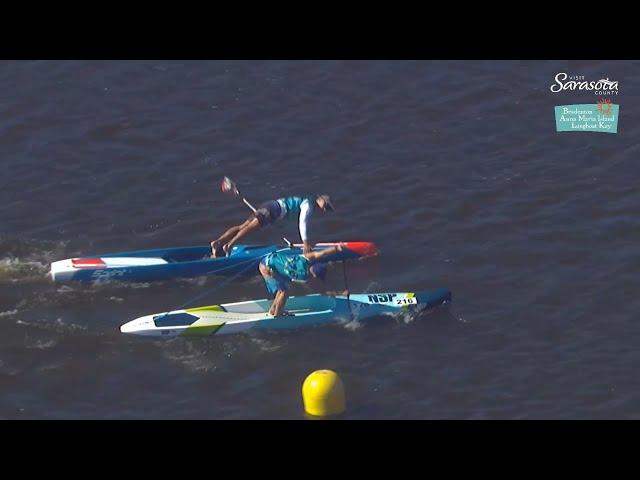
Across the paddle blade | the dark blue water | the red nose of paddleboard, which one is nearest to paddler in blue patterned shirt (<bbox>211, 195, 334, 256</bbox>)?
the paddle blade

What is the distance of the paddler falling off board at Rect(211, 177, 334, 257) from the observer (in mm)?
31891

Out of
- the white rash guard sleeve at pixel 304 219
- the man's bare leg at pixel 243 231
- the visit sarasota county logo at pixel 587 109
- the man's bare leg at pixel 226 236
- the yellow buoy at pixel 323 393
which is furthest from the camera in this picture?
the visit sarasota county logo at pixel 587 109

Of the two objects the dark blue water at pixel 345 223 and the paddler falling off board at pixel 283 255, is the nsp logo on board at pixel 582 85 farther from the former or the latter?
the paddler falling off board at pixel 283 255

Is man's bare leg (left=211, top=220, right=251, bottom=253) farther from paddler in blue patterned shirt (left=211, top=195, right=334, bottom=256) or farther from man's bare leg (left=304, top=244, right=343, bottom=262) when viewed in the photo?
man's bare leg (left=304, top=244, right=343, bottom=262)

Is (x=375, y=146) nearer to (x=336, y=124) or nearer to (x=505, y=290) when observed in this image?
(x=336, y=124)

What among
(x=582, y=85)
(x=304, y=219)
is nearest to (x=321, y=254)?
(x=304, y=219)

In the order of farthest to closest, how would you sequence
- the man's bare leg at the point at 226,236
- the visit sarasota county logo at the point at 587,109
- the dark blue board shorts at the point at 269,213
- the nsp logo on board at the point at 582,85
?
the nsp logo on board at the point at 582,85 → the visit sarasota county logo at the point at 587,109 → the man's bare leg at the point at 226,236 → the dark blue board shorts at the point at 269,213

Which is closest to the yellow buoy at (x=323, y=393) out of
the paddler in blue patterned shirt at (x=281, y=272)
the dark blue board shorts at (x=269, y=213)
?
the paddler in blue patterned shirt at (x=281, y=272)

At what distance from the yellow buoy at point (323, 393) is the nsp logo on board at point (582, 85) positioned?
16025 mm

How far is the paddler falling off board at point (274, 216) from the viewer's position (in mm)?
31891

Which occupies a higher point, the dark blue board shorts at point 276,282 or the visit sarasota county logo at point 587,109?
the visit sarasota county logo at point 587,109

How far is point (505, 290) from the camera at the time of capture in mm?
32844
